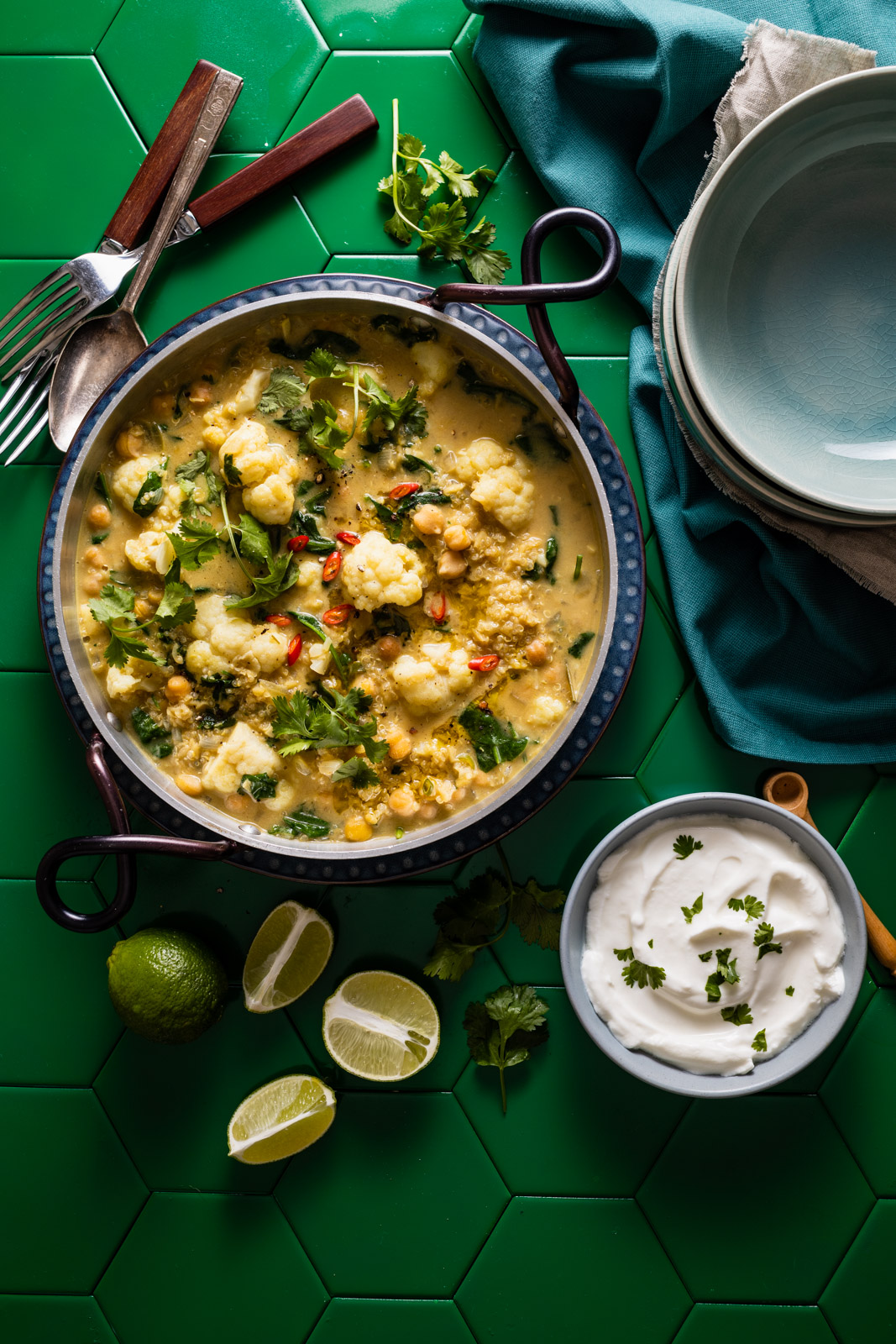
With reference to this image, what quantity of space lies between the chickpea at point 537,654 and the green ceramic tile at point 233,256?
105 cm

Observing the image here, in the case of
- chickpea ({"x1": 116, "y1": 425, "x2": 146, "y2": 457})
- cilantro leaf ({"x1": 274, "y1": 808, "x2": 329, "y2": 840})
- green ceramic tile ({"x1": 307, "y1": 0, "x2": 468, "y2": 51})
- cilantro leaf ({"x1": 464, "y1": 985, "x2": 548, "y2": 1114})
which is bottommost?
cilantro leaf ({"x1": 464, "y1": 985, "x2": 548, "y2": 1114})

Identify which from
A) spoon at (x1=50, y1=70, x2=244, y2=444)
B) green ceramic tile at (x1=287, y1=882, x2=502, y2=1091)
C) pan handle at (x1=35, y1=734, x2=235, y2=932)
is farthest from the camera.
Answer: green ceramic tile at (x1=287, y1=882, x2=502, y2=1091)

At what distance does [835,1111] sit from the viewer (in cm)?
213

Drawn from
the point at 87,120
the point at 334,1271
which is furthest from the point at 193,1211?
the point at 87,120

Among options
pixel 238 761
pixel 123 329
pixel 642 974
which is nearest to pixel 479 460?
pixel 238 761

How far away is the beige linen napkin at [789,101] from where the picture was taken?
182cm

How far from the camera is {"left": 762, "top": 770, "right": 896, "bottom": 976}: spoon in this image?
2.04 metres

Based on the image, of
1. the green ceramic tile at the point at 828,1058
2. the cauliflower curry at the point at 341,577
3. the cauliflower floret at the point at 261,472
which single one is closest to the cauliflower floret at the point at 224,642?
the cauliflower curry at the point at 341,577

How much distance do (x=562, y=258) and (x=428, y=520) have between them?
0.75 m

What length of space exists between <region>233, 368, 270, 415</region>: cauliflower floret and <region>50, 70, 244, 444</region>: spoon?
310 mm

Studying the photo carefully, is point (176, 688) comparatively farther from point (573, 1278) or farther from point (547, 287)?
point (573, 1278)

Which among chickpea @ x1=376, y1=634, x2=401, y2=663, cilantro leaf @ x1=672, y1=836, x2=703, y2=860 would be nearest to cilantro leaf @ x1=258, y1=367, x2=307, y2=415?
chickpea @ x1=376, y1=634, x2=401, y2=663

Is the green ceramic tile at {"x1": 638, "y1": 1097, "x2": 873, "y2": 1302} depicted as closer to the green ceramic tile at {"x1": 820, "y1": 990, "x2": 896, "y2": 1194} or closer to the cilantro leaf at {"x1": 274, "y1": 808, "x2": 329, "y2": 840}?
the green ceramic tile at {"x1": 820, "y1": 990, "x2": 896, "y2": 1194}

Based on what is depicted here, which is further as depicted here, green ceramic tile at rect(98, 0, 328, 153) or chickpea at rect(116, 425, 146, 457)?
green ceramic tile at rect(98, 0, 328, 153)
